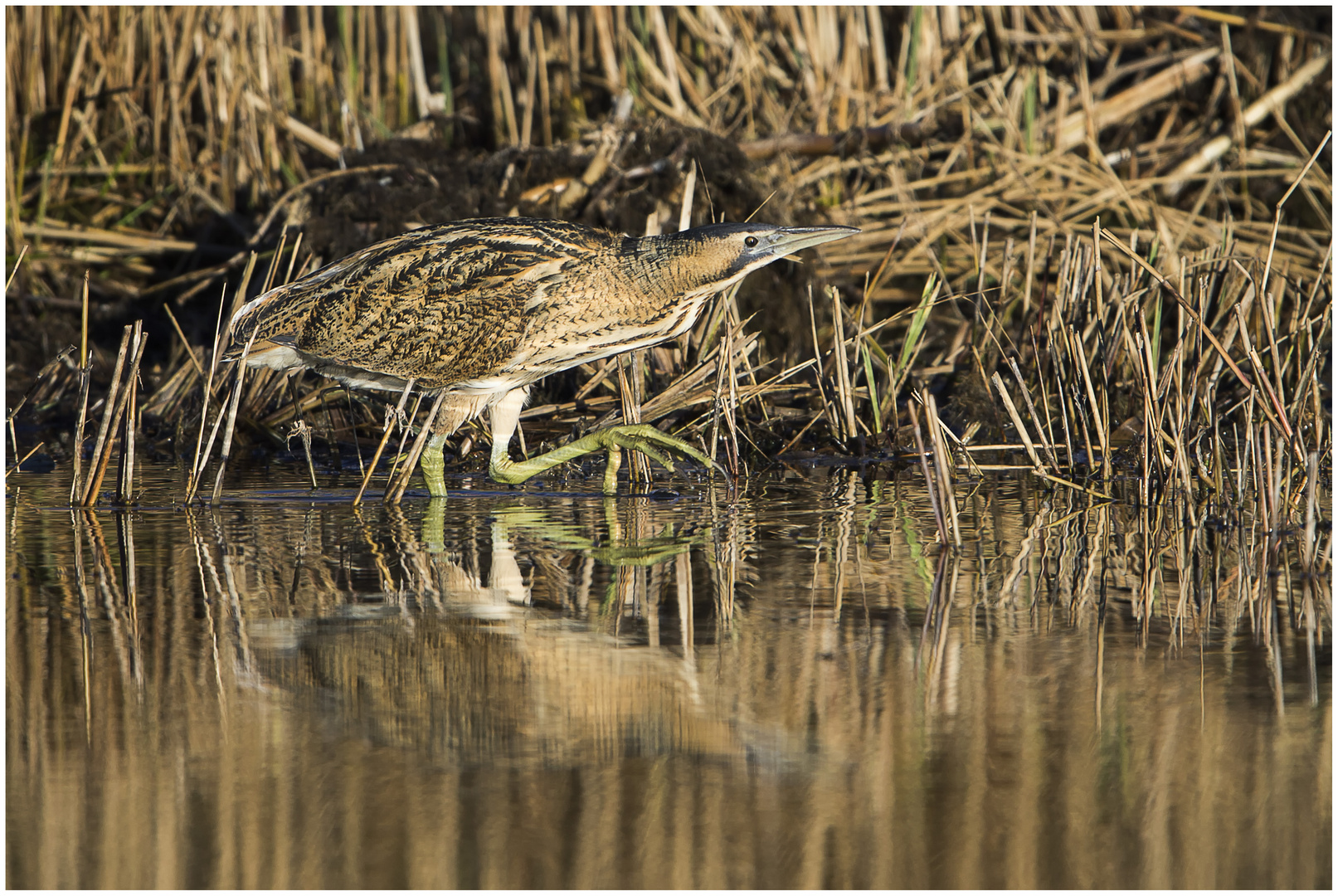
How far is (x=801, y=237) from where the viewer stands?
4770 millimetres

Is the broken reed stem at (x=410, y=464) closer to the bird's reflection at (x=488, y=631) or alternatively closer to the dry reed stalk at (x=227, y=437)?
the bird's reflection at (x=488, y=631)

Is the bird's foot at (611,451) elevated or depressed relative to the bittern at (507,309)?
depressed

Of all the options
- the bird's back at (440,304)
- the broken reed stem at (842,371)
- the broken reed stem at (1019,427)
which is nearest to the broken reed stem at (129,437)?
the bird's back at (440,304)

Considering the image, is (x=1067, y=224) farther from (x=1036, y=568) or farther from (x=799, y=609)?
(x=799, y=609)

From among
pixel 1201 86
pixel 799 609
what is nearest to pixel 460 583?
pixel 799 609

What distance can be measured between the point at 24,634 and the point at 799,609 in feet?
5.37

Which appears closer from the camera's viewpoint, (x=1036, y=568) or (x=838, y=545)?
(x=1036, y=568)

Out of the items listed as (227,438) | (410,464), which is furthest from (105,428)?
(410,464)

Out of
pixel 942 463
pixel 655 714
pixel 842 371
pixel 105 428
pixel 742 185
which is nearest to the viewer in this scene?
pixel 655 714

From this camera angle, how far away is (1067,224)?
6684 mm

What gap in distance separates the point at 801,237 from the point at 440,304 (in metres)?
1.17

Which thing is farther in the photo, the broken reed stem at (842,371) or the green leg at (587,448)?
the broken reed stem at (842,371)

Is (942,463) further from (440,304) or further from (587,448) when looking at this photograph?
(440,304)

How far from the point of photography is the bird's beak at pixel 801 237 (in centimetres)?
463
